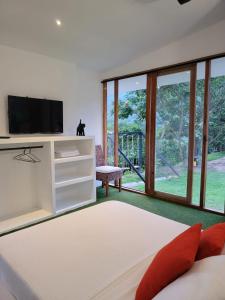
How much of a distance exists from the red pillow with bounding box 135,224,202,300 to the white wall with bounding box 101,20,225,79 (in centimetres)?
296

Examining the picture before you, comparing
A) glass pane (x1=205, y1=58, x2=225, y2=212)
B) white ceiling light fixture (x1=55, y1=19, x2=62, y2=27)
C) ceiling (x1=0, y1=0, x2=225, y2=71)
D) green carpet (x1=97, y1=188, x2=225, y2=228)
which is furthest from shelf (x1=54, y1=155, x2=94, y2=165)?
glass pane (x1=205, y1=58, x2=225, y2=212)

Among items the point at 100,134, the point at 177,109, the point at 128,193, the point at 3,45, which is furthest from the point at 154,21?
the point at 128,193

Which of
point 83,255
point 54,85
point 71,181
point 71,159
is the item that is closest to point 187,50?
point 54,85

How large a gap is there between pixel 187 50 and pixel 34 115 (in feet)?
8.20

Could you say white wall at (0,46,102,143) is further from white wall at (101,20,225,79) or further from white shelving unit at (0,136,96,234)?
white wall at (101,20,225,79)

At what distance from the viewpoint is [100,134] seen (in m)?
4.73

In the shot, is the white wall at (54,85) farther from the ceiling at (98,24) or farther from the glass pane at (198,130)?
the glass pane at (198,130)

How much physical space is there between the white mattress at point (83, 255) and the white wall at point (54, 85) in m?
2.01

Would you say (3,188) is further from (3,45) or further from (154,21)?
(154,21)

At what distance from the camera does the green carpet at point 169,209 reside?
3027 mm

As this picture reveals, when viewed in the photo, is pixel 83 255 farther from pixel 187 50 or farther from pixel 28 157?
pixel 187 50

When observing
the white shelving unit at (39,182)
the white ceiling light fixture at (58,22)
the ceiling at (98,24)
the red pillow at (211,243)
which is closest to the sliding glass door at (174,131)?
the ceiling at (98,24)

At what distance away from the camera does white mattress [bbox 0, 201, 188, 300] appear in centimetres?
108

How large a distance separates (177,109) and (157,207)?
1.61 meters
